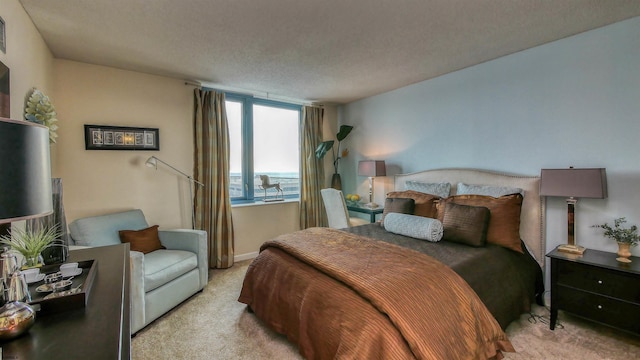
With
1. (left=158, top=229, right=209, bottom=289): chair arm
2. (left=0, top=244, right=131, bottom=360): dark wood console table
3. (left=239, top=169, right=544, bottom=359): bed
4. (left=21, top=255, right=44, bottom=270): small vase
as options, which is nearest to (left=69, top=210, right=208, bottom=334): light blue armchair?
(left=158, top=229, right=209, bottom=289): chair arm

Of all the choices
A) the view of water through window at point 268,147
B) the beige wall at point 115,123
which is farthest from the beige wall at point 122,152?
the view of water through window at point 268,147

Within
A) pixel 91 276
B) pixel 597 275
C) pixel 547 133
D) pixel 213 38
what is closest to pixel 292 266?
pixel 91 276

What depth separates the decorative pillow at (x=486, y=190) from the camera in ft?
8.72

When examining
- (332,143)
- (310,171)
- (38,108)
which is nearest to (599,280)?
(332,143)

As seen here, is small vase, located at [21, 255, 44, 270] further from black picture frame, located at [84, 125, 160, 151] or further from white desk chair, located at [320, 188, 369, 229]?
white desk chair, located at [320, 188, 369, 229]

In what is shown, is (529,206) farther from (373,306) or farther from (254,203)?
(254,203)

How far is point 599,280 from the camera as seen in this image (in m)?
2.03

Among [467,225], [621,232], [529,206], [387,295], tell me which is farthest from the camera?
[529,206]

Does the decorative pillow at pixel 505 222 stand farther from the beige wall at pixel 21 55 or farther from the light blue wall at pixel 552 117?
the beige wall at pixel 21 55

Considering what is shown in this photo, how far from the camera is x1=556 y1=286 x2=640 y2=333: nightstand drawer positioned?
6.27 feet

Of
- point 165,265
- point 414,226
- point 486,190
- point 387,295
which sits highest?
point 486,190

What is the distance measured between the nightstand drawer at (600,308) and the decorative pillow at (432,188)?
4.28 feet

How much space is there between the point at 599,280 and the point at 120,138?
181 inches

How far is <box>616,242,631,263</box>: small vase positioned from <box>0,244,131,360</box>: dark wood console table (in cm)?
304
